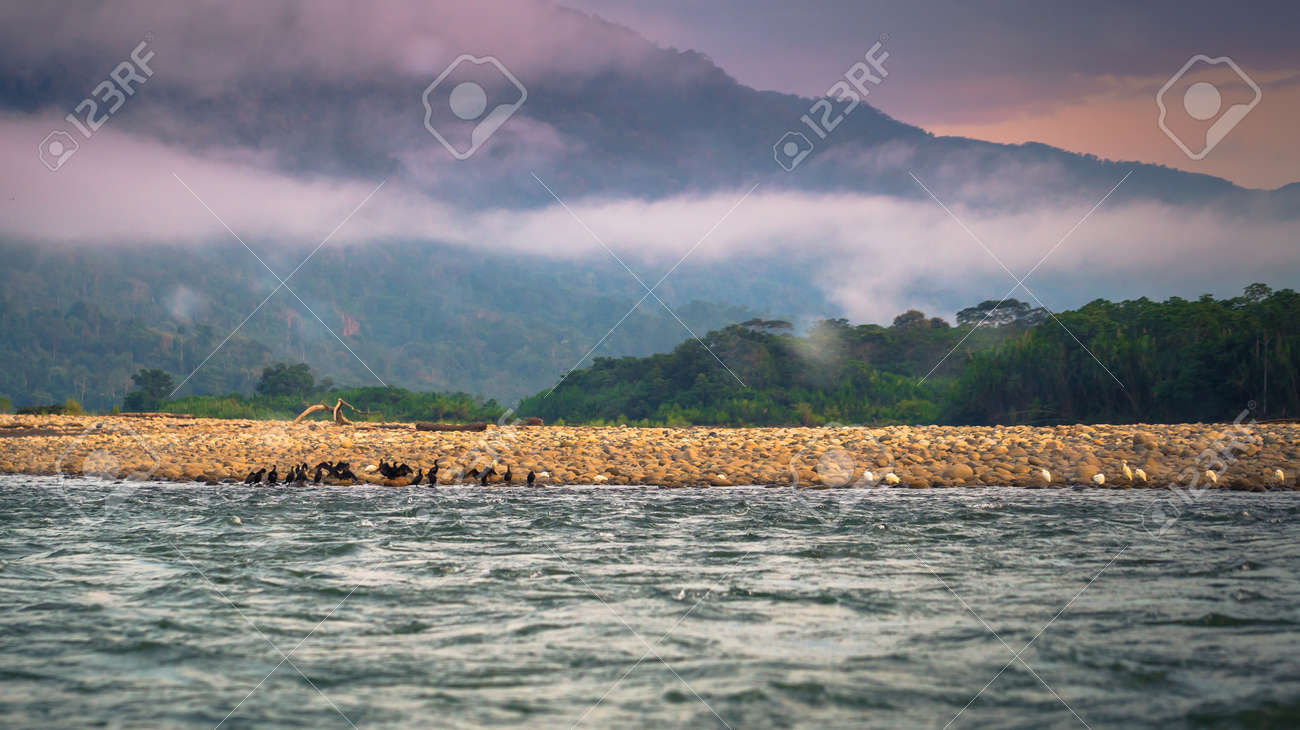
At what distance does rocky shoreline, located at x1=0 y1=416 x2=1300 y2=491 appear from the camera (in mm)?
19984

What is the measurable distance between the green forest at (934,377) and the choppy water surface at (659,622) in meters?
27.5

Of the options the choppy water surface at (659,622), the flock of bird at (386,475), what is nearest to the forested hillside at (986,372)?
the flock of bird at (386,475)

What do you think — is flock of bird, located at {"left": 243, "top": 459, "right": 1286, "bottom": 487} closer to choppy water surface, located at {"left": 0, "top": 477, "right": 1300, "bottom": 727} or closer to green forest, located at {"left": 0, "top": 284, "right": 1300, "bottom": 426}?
choppy water surface, located at {"left": 0, "top": 477, "right": 1300, "bottom": 727}

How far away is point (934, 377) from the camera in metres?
66.0

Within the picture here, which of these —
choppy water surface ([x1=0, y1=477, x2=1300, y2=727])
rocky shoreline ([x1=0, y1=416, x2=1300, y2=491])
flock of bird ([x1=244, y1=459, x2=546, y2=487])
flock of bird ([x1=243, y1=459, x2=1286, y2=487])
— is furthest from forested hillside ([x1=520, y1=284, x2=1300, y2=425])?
flock of bird ([x1=244, y1=459, x2=546, y2=487])

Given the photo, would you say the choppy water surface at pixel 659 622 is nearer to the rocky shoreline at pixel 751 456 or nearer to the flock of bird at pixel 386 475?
the rocky shoreline at pixel 751 456

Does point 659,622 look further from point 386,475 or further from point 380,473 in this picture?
point 380,473

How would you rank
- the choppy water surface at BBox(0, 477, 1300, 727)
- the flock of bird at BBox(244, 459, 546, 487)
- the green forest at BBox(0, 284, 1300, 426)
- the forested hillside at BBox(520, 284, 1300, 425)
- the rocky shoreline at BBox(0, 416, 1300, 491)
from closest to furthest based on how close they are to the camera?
the choppy water surface at BBox(0, 477, 1300, 727) → the rocky shoreline at BBox(0, 416, 1300, 491) → the flock of bird at BBox(244, 459, 546, 487) → the forested hillside at BBox(520, 284, 1300, 425) → the green forest at BBox(0, 284, 1300, 426)

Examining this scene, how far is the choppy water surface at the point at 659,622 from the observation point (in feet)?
19.1

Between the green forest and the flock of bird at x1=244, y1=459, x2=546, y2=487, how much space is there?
29.1 metres

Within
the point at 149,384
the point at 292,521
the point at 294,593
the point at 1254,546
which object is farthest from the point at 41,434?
the point at 149,384

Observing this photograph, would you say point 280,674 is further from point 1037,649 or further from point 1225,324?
point 1225,324

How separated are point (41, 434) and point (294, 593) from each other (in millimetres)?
32663

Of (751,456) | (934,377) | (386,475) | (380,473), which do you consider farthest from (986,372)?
(386,475)
